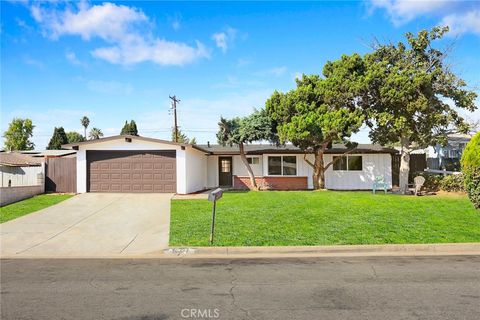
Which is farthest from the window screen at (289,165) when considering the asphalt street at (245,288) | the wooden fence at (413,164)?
the asphalt street at (245,288)

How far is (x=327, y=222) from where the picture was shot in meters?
12.3

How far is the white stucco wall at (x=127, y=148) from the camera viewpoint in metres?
20.5

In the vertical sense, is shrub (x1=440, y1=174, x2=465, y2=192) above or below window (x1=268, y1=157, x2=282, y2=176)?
below

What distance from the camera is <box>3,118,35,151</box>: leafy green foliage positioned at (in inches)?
1981

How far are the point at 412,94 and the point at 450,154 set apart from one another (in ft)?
37.7

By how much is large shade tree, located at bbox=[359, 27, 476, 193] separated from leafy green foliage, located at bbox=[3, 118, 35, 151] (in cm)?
4597

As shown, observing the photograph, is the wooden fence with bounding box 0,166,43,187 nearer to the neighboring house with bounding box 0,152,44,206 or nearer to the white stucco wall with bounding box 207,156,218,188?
the neighboring house with bounding box 0,152,44,206

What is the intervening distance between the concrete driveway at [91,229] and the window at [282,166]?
906 centimetres

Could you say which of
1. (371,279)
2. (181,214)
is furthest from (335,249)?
(181,214)

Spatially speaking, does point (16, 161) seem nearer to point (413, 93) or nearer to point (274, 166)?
point (274, 166)

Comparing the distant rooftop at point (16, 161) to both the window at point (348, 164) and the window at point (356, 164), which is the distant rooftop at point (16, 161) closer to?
the window at point (348, 164)

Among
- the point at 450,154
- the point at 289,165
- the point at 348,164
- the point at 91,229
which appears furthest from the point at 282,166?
the point at 91,229

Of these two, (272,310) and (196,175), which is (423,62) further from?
(272,310)

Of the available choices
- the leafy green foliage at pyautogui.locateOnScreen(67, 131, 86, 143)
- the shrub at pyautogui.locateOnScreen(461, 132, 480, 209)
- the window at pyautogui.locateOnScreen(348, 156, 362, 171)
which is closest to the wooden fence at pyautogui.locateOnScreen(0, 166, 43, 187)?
the window at pyautogui.locateOnScreen(348, 156, 362, 171)
